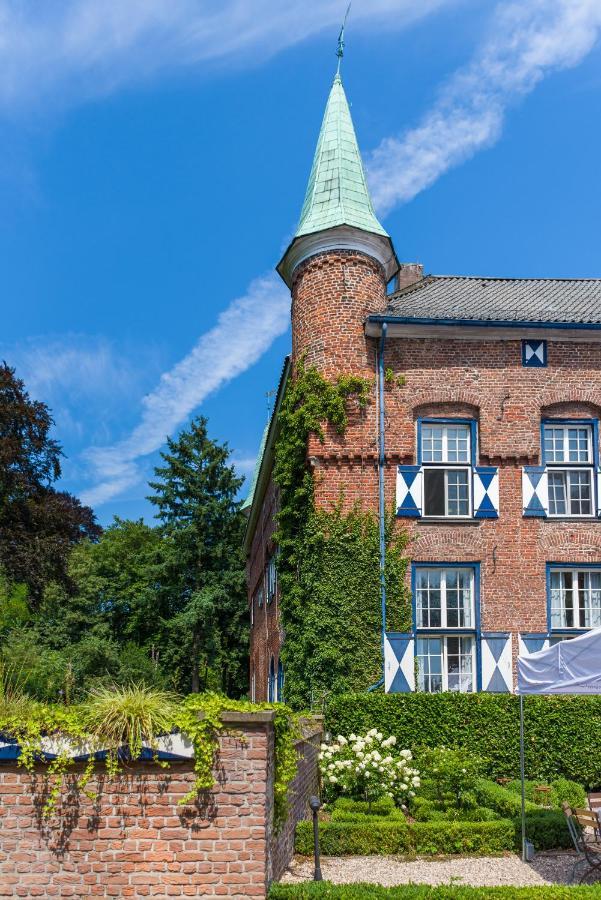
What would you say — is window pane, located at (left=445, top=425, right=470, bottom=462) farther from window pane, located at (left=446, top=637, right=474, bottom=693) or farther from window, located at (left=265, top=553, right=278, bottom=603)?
window, located at (left=265, top=553, right=278, bottom=603)

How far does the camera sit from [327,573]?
17.9 meters

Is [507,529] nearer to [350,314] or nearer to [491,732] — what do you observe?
[491,732]

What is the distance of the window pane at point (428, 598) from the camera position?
18.1 metres

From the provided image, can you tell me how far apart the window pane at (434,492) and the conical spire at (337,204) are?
4.66 metres

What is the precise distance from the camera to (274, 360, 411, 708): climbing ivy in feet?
57.4

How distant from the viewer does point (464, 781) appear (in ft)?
44.1

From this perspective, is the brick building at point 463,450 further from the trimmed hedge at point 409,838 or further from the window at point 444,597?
the trimmed hedge at point 409,838

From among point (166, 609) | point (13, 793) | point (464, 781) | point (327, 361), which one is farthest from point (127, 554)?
point (13, 793)

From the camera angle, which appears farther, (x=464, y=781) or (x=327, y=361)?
(x=327, y=361)

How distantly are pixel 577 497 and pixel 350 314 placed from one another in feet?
19.3

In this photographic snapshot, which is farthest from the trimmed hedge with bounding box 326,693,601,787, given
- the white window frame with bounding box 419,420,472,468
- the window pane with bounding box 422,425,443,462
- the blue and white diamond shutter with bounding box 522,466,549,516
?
the window pane with bounding box 422,425,443,462

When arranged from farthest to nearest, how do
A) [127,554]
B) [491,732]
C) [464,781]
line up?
[127,554] < [491,732] < [464,781]

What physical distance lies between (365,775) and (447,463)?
23.0ft

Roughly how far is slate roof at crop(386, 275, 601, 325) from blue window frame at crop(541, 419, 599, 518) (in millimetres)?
2149
